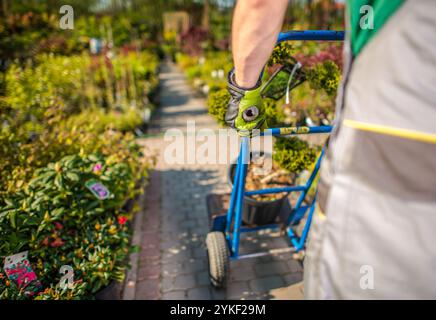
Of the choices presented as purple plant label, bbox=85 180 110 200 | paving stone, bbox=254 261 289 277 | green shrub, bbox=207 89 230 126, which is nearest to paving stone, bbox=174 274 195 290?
paving stone, bbox=254 261 289 277

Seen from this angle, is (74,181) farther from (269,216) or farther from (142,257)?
(269,216)

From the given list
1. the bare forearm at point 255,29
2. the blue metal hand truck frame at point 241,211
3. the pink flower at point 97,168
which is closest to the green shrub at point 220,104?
the blue metal hand truck frame at point 241,211

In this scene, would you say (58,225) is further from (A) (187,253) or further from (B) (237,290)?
(B) (237,290)

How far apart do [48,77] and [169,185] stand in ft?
7.85

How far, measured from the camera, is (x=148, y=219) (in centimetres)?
302

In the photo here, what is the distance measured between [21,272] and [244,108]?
5.12ft

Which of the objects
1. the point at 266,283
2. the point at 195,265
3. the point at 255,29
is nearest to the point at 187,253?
the point at 195,265

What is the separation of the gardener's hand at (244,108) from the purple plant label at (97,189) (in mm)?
1212

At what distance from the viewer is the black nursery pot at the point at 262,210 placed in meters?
2.18

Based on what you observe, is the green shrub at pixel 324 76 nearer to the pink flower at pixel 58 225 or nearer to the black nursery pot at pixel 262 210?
the black nursery pot at pixel 262 210

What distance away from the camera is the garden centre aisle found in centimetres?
216

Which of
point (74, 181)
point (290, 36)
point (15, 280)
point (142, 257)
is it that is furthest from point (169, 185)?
point (290, 36)

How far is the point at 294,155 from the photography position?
1941mm
